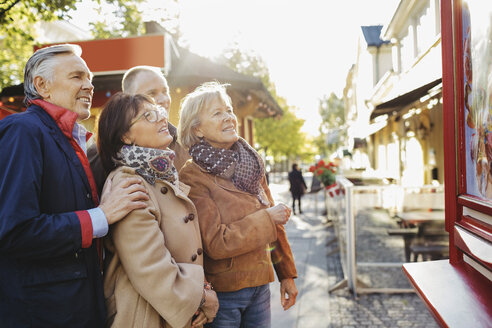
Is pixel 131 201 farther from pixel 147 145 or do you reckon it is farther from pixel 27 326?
pixel 27 326

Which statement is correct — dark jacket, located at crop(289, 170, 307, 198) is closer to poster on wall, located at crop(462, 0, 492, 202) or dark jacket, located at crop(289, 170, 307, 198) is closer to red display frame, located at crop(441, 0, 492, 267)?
red display frame, located at crop(441, 0, 492, 267)

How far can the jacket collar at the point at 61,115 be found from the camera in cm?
161

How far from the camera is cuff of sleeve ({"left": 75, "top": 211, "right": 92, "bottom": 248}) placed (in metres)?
1.46

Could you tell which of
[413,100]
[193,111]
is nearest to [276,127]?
[413,100]

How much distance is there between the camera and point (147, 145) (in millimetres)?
1782

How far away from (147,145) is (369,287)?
461 centimetres

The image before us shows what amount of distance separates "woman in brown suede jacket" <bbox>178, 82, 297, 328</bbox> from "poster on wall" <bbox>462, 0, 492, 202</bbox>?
1.00 meters

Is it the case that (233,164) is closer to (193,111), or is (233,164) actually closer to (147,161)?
(193,111)

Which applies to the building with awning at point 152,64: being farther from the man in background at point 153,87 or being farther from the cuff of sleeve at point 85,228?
the cuff of sleeve at point 85,228

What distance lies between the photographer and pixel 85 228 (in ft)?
4.82

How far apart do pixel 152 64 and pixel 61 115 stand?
536 cm

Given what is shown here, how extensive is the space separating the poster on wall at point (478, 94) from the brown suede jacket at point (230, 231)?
3.36ft

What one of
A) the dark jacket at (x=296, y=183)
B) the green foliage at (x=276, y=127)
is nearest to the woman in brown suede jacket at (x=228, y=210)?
the dark jacket at (x=296, y=183)

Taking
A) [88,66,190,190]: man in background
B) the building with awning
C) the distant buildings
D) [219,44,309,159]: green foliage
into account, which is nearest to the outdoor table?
the distant buildings
